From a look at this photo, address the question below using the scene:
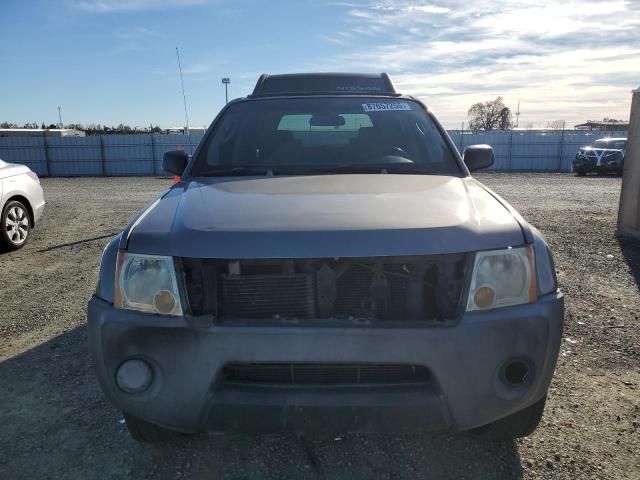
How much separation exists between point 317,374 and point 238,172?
1481mm

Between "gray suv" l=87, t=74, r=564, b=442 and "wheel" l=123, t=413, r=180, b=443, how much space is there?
0.04 m

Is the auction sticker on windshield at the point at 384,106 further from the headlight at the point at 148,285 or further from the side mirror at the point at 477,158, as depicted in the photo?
the headlight at the point at 148,285

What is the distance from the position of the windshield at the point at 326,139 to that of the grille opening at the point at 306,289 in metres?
1.06

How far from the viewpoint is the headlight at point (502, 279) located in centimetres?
205

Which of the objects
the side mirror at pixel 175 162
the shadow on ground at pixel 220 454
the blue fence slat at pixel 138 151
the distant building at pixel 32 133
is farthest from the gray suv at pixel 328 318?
the distant building at pixel 32 133

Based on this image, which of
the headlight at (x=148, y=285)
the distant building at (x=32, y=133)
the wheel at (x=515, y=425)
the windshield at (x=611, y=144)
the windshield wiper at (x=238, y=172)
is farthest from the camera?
the distant building at (x=32, y=133)

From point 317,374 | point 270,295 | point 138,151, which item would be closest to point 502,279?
point 317,374

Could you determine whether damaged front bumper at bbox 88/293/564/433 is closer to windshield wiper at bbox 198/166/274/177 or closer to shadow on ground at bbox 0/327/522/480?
shadow on ground at bbox 0/327/522/480

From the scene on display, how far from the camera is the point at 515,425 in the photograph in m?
2.38

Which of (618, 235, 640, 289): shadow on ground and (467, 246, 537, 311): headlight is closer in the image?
(467, 246, 537, 311): headlight

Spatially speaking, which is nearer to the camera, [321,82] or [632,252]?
[321,82]

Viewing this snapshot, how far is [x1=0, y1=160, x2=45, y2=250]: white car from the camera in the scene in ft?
22.5

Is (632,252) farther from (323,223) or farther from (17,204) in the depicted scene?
(17,204)

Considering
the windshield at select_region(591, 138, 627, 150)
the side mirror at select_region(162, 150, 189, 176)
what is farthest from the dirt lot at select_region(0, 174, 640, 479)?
the windshield at select_region(591, 138, 627, 150)
